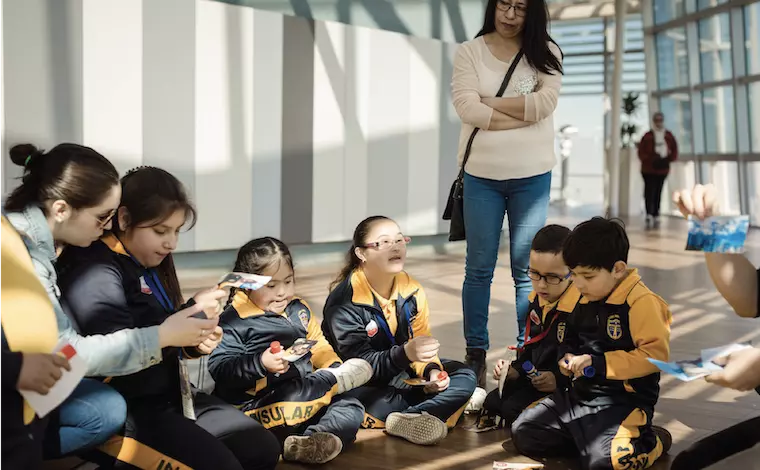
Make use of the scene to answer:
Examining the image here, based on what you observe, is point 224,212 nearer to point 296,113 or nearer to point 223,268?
point 223,268

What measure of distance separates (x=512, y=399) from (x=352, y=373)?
618 mm

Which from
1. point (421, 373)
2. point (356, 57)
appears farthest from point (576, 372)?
point (356, 57)

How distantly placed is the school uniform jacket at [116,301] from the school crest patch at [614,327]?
134 cm

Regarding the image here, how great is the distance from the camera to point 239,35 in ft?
24.4

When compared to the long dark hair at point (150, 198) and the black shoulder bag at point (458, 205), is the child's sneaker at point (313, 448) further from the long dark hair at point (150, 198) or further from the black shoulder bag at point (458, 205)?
the black shoulder bag at point (458, 205)

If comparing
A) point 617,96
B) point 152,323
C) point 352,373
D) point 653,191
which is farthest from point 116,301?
point 617,96

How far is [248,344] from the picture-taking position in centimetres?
305

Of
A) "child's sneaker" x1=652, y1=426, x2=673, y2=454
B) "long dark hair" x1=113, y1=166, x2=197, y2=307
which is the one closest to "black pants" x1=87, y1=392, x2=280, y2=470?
"long dark hair" x1=113, y1=166, x2=197, y2=307

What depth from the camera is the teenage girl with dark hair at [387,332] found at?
128 inches

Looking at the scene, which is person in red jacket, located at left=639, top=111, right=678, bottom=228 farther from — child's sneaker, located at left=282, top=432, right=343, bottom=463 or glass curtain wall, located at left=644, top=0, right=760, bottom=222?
child's sneaker, located at left=282, top=432, right=343, bottom=463

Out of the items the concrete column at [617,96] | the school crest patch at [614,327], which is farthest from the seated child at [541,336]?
the concrete column at [617,96]

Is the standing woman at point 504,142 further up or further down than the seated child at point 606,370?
further up

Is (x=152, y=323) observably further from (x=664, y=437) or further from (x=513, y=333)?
(x=513, y=333)

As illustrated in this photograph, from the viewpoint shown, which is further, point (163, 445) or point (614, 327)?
point (614, 327)
